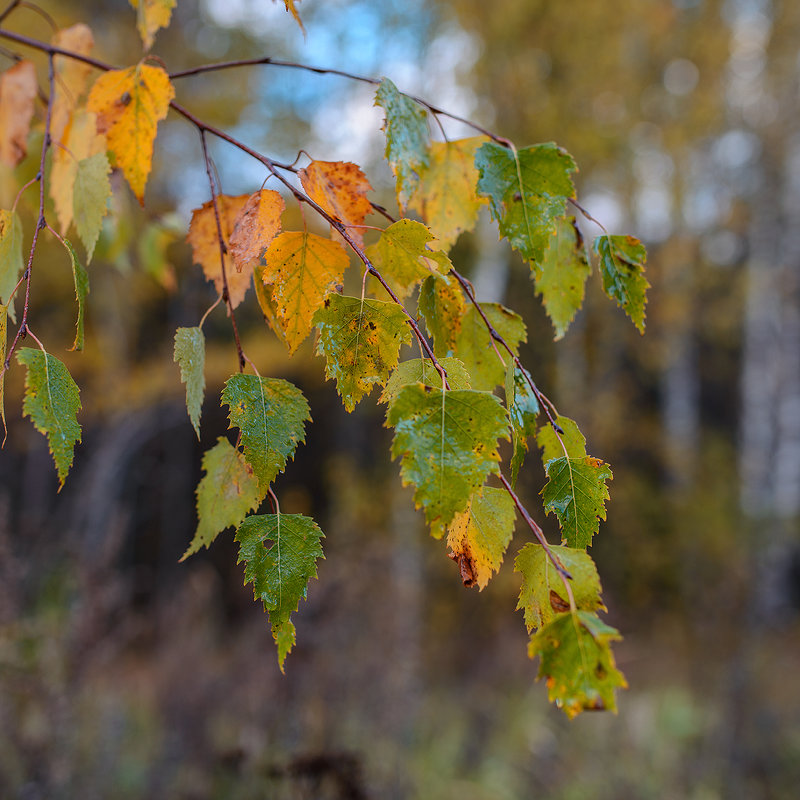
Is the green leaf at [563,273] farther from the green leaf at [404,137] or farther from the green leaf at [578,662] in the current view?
the green leaf at [578,662]

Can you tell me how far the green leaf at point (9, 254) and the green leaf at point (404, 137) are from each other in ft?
0.97

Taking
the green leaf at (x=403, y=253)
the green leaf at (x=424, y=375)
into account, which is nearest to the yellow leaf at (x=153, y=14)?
the green leaf at (x=403, y=253)

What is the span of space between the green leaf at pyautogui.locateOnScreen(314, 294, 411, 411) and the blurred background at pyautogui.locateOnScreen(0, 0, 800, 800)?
678mm

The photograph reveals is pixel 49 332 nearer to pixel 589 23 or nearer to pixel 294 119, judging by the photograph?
pixel 294 119

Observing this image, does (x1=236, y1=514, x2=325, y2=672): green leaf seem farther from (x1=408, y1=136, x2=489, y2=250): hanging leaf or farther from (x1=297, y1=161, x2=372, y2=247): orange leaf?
(x1=408, y1=136, x2=489, y2=250): hanging leaf

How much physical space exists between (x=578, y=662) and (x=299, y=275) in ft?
1.05

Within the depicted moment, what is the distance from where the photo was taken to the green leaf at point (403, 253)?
0.50 meters

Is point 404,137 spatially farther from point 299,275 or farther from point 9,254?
point 9,254

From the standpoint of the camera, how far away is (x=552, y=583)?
45cm

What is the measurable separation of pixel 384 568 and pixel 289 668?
102 cm

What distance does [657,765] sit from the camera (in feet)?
9.62

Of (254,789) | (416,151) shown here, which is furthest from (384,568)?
(416,151)

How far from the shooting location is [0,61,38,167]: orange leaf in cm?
70

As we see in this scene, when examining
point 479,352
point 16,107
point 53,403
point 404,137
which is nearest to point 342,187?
point 404,137
